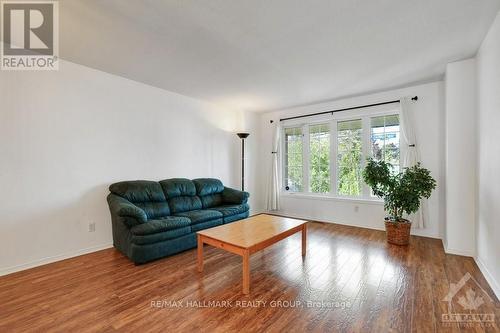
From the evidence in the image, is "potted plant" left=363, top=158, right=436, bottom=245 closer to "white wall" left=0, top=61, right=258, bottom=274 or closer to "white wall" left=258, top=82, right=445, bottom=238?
"white wall" left=258, top=82, right=445, bottom=238

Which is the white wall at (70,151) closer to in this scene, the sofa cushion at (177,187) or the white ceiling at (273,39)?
the sofa cushion at (177,187)

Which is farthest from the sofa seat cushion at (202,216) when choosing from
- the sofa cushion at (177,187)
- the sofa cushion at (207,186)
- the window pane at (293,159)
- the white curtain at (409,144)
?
the white curtain at (409,144)

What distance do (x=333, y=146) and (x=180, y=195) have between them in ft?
10.5

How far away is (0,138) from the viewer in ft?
8.48

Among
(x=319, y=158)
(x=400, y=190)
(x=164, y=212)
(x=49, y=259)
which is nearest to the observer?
(x=49, y=259)

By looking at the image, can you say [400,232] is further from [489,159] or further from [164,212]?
[164,212]

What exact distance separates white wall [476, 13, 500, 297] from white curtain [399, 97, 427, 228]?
939mm

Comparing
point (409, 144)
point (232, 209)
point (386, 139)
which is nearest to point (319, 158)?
point (386, 139)

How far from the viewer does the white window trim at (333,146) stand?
443 cm

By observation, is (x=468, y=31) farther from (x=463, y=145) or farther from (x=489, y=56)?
(x=463, y=145)

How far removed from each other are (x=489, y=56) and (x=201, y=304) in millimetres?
3788

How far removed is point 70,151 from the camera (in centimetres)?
310

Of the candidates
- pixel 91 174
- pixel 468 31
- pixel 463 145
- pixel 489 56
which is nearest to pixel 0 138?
pixel 91 174

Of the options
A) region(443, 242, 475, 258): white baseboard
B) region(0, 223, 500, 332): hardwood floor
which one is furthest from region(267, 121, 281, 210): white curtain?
region(443, 242, 475, 258): white baseboard
